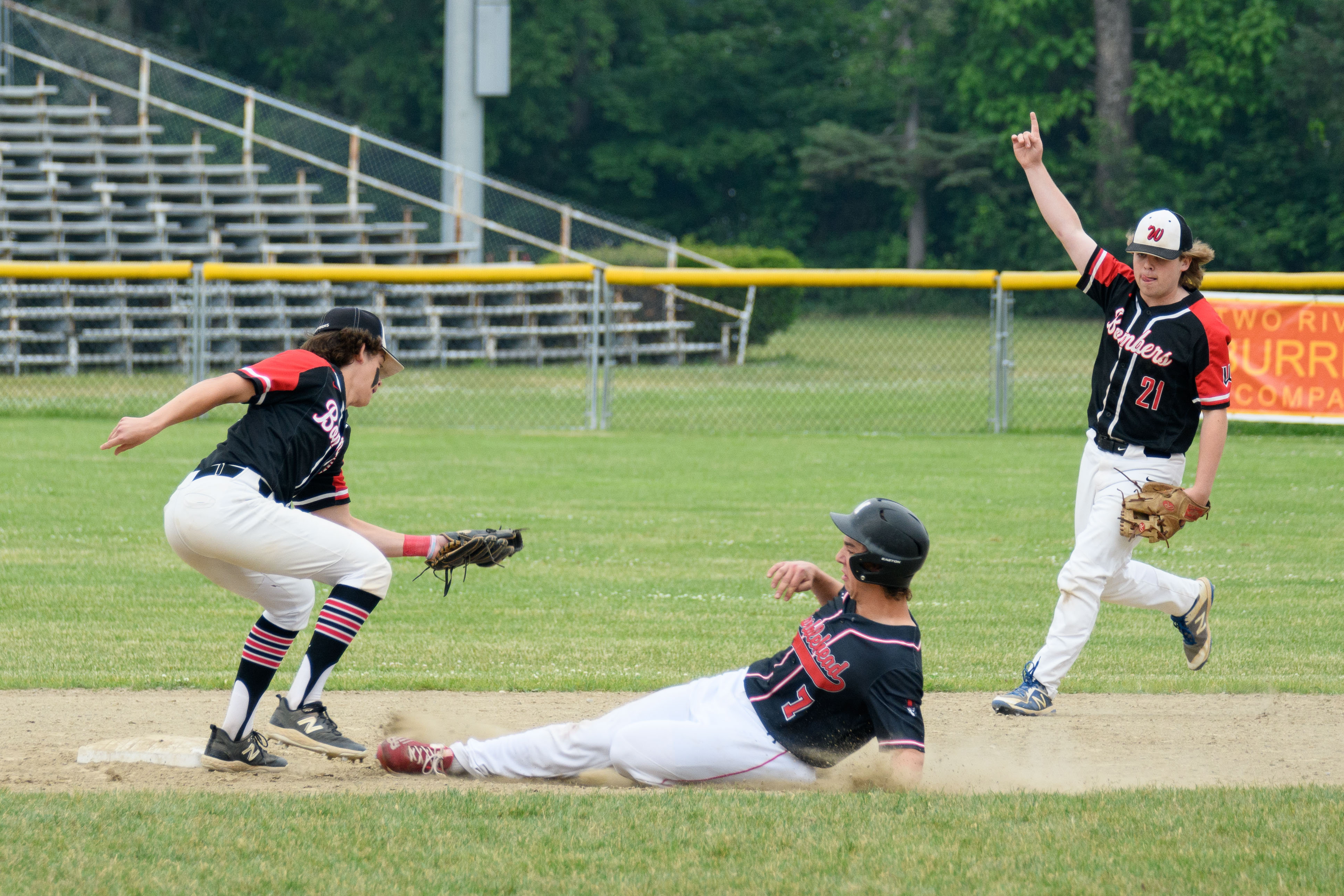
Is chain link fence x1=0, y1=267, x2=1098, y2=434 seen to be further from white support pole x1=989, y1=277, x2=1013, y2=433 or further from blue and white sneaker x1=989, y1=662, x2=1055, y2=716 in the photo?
blue and white sneaker x1=989, y1=662, x2=1055, y2=716

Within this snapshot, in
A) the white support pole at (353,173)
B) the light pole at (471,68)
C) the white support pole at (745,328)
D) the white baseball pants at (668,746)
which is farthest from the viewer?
the light pole at (471,68)

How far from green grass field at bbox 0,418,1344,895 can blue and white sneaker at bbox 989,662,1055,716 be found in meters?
0.48

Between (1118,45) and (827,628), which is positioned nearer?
(827,628)

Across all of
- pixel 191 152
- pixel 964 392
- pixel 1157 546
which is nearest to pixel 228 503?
pixel 1157 546

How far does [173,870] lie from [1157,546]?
7543 millimetres

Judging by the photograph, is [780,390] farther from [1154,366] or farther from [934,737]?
[934,737]

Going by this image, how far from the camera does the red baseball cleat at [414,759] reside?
4.98m

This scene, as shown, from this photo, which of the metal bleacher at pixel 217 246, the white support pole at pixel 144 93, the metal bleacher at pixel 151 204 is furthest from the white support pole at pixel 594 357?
the white support pole at pixel 144 93

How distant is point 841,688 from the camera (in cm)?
444

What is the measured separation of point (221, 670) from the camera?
6613mm

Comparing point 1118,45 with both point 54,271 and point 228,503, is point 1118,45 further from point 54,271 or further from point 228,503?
point 228,503

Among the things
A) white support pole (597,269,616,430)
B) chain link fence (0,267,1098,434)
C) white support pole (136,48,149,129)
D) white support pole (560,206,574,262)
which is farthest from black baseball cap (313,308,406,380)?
white support pole (136,48,149,129)

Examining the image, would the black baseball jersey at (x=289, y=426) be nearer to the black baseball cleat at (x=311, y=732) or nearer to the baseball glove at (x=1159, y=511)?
the black baseball cleat at (x=311, y=732)

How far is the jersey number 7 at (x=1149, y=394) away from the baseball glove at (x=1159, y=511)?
314 millimetres
